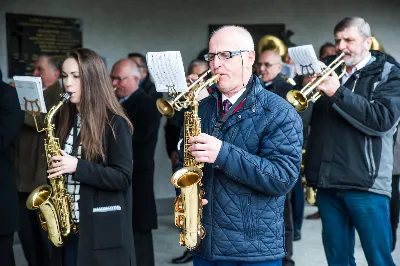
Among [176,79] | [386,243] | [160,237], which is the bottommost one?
[160,237]

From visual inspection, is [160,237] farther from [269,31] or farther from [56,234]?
[56,234]

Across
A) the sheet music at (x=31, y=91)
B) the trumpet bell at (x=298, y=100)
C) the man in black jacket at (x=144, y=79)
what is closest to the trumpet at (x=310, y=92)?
the trumpet bell at (x=298, y=100)

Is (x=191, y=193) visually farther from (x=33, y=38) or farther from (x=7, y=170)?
(x=33, y=38)

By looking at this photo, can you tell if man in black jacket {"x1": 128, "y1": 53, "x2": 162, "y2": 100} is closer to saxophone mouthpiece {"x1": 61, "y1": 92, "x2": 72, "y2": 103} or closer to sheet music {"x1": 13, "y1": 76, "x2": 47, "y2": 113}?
sheet music {"x1": 13, "y1": 76, "x2": 47, "y2": 113}

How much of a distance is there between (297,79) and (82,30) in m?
2.60

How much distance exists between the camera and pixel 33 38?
7293mm

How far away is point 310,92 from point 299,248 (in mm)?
2998

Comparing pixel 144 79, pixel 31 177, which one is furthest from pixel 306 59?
pixel 144 79

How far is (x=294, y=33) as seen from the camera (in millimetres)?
8828

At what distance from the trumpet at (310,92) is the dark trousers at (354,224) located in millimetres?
614

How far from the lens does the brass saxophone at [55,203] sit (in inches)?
152

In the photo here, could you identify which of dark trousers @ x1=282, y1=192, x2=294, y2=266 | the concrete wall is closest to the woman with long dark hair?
dark trousers @ x1=282, y1=192, x2=294, y2=266

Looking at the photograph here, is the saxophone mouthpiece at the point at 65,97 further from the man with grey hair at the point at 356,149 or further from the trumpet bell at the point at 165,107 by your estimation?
the man with grey hair at the point at 356,149

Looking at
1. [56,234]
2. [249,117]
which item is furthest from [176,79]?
[56,234]
